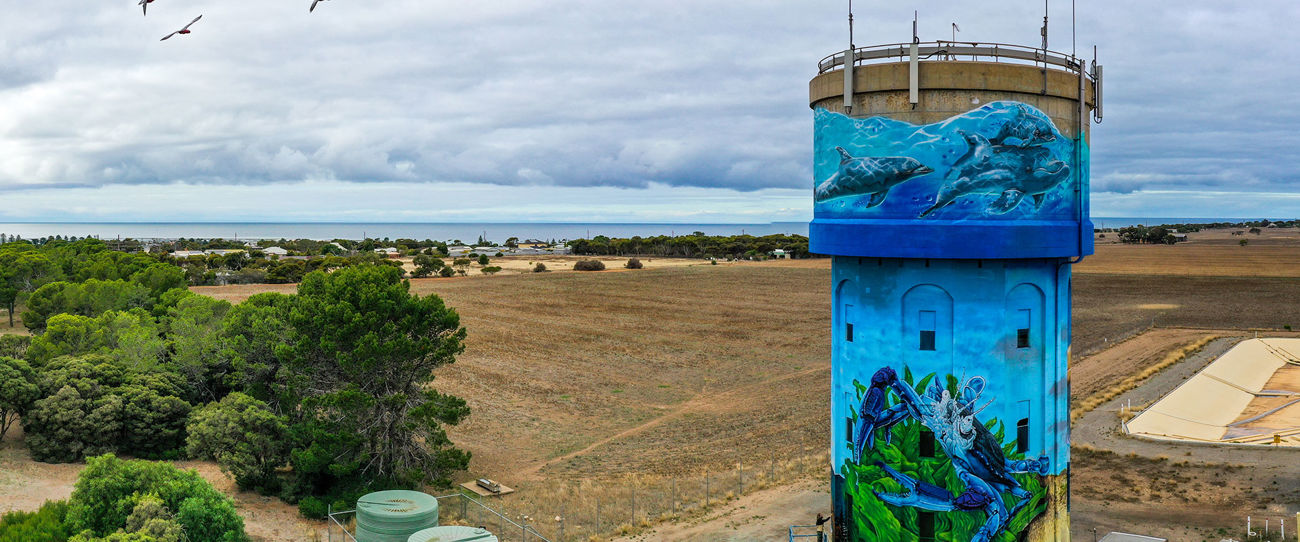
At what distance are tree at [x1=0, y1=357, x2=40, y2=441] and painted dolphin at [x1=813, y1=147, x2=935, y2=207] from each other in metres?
38.3

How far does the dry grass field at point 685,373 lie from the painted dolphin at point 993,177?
54.4 ft

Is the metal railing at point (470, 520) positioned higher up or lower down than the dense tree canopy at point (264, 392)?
lower down

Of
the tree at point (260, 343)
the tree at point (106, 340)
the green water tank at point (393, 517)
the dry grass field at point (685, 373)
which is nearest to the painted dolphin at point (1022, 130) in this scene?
the dry grass field at point (685, 373)

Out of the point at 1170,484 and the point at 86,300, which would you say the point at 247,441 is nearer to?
the point at 86,300

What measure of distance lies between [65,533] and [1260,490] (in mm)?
40488

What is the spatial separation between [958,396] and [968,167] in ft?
14.0

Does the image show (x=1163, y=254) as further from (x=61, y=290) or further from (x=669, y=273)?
(x=61, y=290)

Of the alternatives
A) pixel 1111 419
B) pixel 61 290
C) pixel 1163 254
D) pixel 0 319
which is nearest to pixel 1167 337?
pixel 1111 419

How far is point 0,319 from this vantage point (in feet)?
282

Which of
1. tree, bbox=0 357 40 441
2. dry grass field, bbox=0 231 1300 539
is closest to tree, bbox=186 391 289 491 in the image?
dry grass field, bbox=0 231 1300 539

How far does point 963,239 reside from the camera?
1659 cm

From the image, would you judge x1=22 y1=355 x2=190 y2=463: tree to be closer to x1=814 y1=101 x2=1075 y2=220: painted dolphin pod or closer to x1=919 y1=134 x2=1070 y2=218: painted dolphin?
x1=814 y1=101 x2=1075 y2=220: painted dolphin pod

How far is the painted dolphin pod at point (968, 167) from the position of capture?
16.7 metres

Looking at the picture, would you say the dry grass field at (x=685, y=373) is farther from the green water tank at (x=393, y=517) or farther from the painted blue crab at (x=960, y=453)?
the painted blue crab at (x=960, y=453)
